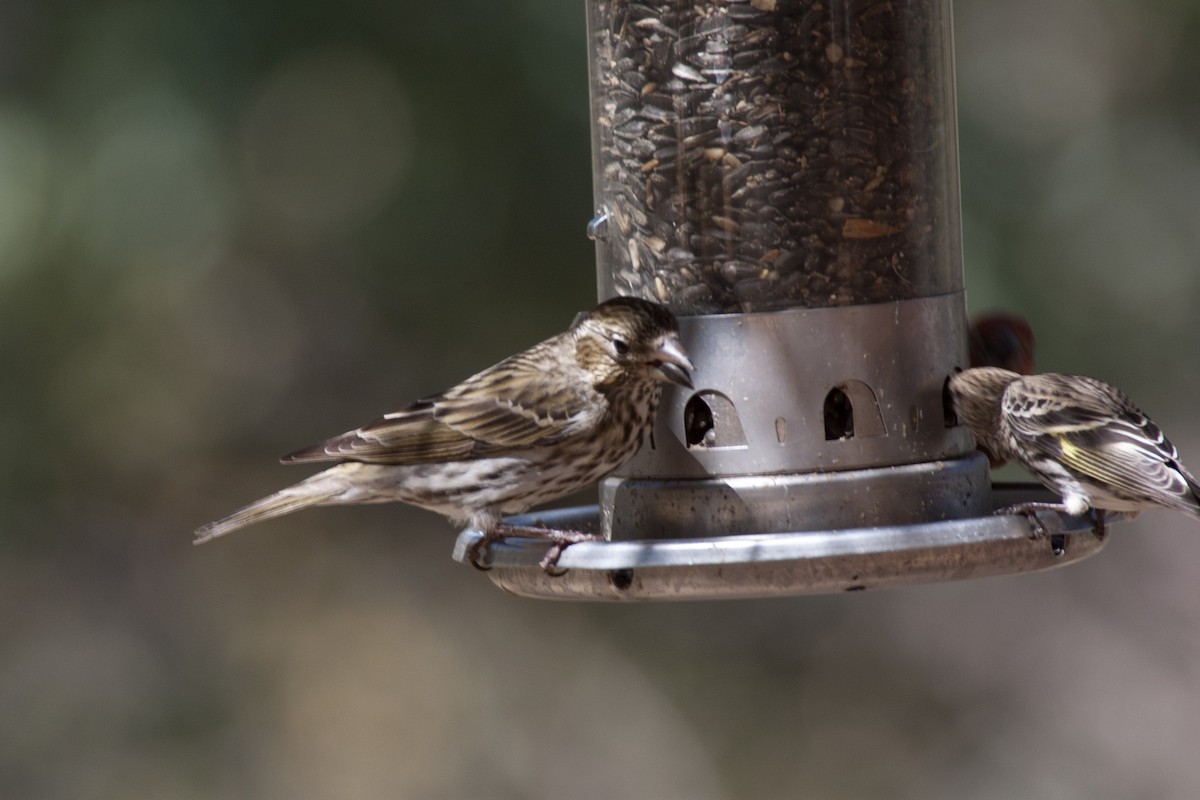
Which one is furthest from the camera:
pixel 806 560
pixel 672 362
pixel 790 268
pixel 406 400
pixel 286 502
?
pixel 406 400

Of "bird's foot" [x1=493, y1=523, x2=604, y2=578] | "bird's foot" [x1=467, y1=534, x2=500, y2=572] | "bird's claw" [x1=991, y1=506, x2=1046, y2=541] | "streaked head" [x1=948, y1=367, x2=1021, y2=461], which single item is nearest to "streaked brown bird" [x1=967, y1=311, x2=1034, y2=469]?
"streaked head" [x1=948, y1=367, x2=1021, y2=461]

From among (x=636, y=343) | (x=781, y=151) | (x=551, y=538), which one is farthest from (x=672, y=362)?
(x=781, y=151)

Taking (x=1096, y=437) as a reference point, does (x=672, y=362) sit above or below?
above

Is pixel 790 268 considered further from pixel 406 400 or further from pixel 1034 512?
pixel 406 400

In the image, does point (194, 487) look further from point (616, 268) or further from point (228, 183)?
point (616, 268)

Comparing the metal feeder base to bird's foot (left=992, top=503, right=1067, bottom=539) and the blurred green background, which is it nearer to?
bird's foot (left=992, top=503, right=1067, bottom=539)

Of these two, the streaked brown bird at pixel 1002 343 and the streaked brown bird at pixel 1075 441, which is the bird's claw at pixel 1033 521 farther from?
the streaked brown bird at pixel 1002 343
